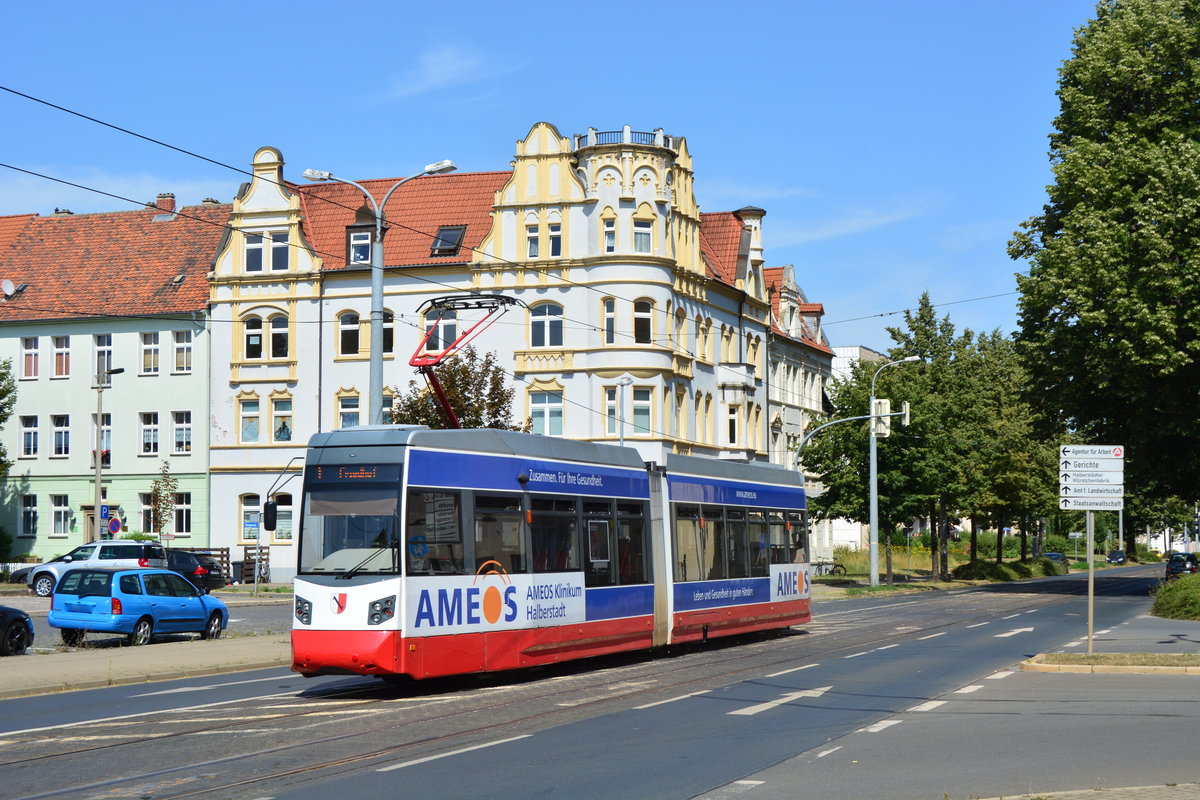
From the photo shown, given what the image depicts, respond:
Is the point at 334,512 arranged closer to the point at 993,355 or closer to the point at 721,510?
the point at 721,510

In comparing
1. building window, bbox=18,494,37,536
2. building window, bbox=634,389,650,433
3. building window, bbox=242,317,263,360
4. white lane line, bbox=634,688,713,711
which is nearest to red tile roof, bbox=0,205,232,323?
building window, bbox=242,317,263,360

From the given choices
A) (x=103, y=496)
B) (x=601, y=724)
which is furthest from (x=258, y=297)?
(x=601, y=724)

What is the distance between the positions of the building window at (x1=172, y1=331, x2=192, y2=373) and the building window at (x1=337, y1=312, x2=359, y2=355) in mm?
6625

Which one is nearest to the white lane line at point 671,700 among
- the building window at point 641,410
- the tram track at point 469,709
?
the tram track at point 469,709

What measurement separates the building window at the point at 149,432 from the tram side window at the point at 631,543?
4276cm

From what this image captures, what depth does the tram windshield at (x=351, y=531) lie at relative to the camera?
53.3ft

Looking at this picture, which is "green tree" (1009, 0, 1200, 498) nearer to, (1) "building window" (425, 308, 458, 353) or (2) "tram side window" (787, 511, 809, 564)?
(2) "tram side window" (787, 511, 809, 564)

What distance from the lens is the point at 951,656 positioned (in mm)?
22375

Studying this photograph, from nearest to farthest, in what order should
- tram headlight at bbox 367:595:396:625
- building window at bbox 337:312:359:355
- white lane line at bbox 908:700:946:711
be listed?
white lane line at bbox 908:700:946:711, tram headlight at bbox 367:595:396:625, building window at bbox 337:312:359:355

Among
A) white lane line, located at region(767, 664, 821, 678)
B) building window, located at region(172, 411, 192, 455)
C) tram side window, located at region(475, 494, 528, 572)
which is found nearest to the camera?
tram side window, located at region(475, 494, 528, 572)

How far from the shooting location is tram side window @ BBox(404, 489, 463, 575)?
53.5 ft

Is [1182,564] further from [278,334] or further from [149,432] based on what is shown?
[149,432]

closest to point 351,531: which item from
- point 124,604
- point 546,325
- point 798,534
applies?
point 124,604

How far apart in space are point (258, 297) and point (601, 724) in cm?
4702
